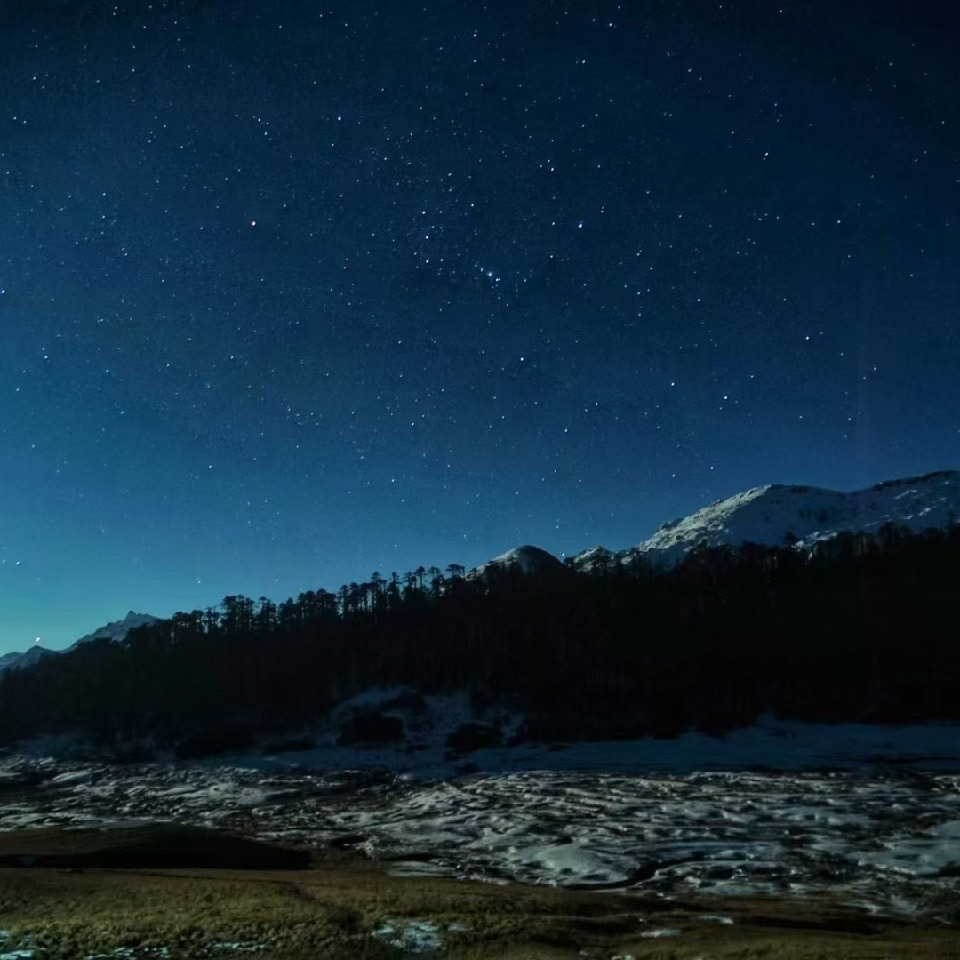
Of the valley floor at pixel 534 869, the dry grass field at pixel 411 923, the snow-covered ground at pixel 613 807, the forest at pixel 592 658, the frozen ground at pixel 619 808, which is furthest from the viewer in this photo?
the forest at pixel 592 658

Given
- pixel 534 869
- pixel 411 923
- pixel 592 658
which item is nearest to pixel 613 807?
pixel 534 869

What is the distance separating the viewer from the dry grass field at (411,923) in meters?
20.2

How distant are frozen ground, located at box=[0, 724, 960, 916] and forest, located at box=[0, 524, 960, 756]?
62.1ft

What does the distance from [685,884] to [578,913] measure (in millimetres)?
10325

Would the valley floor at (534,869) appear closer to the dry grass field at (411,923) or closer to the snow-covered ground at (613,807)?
the dry grass field at (411,923)

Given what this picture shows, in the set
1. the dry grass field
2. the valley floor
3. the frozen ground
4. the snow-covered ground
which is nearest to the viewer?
the dry grass field

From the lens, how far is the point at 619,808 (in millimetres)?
58688

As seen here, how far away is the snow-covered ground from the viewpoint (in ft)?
122

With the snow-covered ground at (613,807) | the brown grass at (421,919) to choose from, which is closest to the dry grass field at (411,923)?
the brown grass at (421,919)

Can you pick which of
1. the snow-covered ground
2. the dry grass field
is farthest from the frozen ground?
the dry grass field

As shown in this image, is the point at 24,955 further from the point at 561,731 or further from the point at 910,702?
the point at 910,702

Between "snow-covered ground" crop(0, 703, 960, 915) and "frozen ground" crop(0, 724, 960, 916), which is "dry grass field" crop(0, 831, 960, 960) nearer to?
"frozen ground" crop(0, 724, 960, 916)

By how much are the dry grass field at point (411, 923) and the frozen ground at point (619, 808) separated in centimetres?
532

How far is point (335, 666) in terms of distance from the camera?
165 metres
